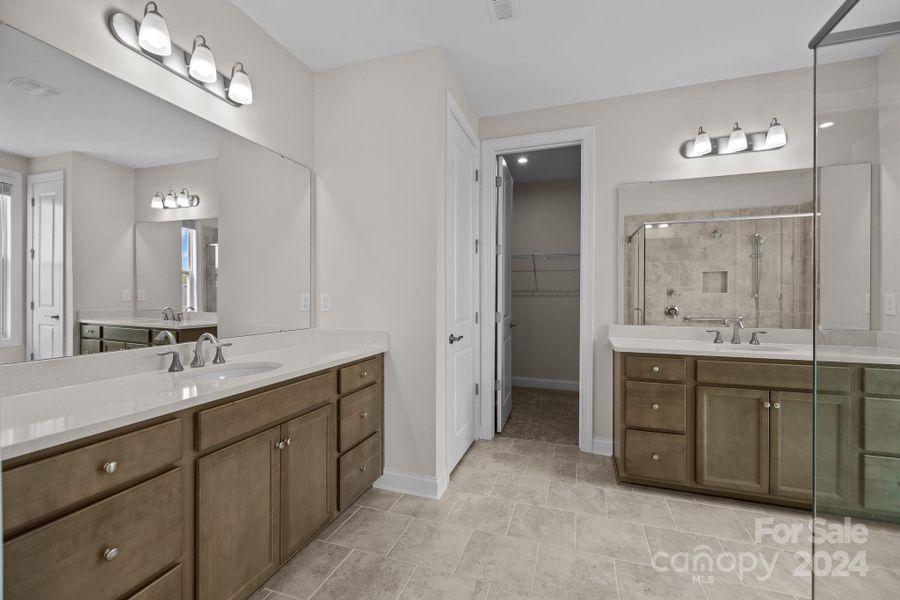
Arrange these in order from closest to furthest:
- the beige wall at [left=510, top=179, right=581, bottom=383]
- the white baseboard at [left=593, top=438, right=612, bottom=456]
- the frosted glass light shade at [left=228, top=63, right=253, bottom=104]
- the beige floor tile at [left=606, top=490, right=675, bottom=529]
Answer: the frosted glass light shade at [left=228, top=63, right=253, bottom=104], the beige floor tile at [left=606, top=490, right=675, bottom=529], the white baseboard at [left=593, top=438, right=612, bottom=456], the beige wall at [left=510, top=179, right=581, bottom=383]

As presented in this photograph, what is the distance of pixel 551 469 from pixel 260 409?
197 cm

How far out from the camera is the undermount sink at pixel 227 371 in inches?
64.9

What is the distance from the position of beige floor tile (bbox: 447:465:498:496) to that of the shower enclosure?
1521 mm

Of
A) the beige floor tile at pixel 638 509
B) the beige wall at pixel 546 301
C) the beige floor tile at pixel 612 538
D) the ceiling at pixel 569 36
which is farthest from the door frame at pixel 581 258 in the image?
the beige wall at pixel 546 301

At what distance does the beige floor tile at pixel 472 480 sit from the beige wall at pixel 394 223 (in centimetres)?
25

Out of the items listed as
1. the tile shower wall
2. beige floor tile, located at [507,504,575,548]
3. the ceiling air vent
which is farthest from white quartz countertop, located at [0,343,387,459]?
the tile shower wall

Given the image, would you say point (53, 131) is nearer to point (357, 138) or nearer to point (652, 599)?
point (357, 138)

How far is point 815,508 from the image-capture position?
1.21 meters

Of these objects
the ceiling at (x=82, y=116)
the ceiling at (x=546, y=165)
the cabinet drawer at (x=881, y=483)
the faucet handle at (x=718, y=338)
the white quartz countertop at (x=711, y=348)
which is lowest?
the cabinet drawer at (x=881, y=483)

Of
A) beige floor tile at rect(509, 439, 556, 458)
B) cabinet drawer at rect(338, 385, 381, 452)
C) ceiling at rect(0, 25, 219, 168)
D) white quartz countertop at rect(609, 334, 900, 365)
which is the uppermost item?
ceiling at rect(0, 25, 219, 168)

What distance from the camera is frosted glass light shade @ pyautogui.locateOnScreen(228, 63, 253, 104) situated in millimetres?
1902

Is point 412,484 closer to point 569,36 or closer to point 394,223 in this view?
point 394,223

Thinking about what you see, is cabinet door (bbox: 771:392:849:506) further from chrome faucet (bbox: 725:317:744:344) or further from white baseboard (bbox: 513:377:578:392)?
white baseboard (bbox: 513:377:578:392)

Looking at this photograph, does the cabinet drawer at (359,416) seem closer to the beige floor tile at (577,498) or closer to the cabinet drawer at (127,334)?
the cabinet drawer at (127,334)
